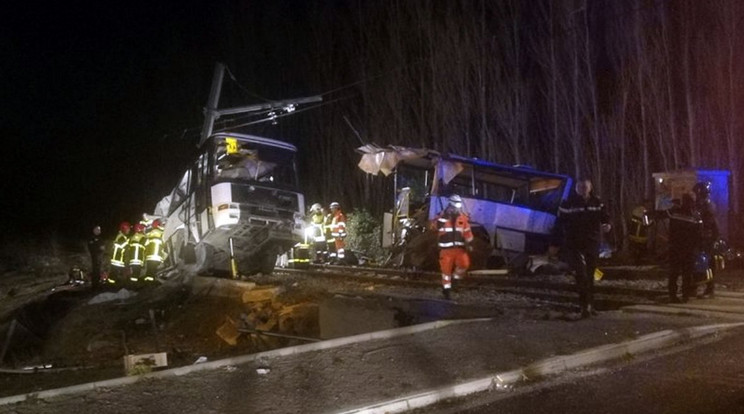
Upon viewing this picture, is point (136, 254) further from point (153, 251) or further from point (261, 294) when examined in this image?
point (261, 294)

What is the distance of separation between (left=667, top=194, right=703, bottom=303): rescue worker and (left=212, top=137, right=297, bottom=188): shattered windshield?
30.8ft

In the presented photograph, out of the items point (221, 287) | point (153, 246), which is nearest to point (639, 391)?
point (221, 287)

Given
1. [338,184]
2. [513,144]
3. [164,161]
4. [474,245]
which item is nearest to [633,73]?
[513,144]

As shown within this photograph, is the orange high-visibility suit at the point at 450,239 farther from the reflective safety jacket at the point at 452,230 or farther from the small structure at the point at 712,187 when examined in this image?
the small structure at the point at 712,187

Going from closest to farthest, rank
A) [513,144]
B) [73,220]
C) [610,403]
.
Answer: [610,403]
[513,144]
[73,220]

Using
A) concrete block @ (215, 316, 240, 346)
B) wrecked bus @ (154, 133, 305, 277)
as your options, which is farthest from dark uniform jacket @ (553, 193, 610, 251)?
wrecked bus @ (154, 133, 305, 277)

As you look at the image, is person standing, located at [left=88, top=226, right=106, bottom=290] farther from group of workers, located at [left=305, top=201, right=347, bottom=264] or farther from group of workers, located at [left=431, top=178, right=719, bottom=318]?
group of workers, located at [left=431, top=178, right=719, bottom=318]

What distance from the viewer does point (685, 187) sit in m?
18.8

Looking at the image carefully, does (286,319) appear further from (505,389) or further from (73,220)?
(73,220)

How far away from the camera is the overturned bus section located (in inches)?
695

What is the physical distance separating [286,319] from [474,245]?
7.78 metres

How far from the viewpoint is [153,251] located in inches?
727

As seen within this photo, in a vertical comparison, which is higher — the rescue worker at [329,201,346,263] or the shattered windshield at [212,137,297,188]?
the shattered windshield at [212,137,297,188]

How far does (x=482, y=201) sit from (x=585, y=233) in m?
8.33
